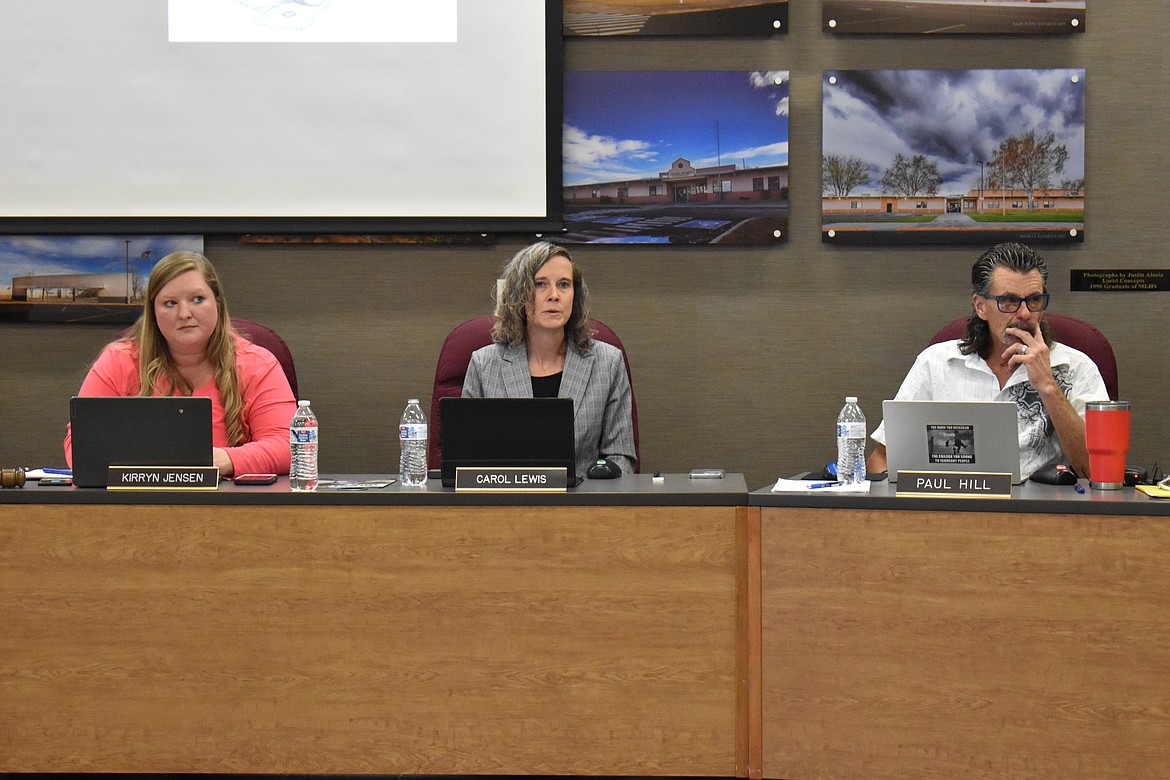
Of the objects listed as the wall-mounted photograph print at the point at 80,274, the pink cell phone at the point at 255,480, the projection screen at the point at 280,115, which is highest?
the projection screen at the point at 280,115

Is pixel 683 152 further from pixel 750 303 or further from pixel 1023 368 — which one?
pixel 1023 368

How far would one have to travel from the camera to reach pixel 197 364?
2.49m

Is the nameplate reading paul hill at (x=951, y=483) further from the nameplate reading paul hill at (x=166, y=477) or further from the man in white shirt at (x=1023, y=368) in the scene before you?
the nameplate reading paul hill at (x=166, y=477)

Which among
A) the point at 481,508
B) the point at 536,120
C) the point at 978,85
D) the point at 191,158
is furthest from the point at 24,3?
the point at 978,85

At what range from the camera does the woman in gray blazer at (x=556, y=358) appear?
8.41 feet

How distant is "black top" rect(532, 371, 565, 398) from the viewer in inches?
102

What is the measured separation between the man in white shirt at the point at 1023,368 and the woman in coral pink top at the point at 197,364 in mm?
1483

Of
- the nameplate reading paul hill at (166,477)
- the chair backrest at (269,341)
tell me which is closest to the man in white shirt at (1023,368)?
the nameplate reading paul hill at (166,477)

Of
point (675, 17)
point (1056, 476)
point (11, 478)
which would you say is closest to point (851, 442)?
point (1056, 476)

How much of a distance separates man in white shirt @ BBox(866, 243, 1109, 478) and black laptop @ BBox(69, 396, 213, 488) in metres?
1.48

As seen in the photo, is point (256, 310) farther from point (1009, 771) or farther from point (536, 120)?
point (1009, 771)

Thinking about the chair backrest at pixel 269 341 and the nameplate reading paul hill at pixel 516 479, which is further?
the chair backrest at pixel 269 341

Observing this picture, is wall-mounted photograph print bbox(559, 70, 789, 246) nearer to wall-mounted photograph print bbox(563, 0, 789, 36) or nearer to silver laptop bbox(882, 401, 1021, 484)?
wall-mounted photograph print bbox(563, 0, 789, 36)

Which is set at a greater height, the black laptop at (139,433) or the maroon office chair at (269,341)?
the maroon office chair at (269,341)
